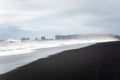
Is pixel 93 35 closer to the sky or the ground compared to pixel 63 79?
closer to the ground

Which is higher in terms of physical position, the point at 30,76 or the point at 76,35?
the point at 30,76

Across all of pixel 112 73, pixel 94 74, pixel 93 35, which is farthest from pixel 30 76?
pixel 93 35

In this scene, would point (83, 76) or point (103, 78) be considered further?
point (83, 76)

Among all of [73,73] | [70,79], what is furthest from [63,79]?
[73,73]

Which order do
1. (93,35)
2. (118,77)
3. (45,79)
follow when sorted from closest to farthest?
(118,77) → (45,79) → (93,35)

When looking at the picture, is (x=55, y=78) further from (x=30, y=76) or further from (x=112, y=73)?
(x=112, y=73)

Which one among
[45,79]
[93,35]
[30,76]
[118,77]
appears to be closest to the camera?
[118,77]

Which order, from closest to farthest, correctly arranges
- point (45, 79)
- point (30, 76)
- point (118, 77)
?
point (118, 77)
point (45, 79)
point (30, 76)

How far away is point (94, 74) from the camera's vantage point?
8.54m

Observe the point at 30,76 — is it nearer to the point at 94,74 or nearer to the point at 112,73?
the point at 94,74

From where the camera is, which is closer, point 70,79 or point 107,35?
point 70,79

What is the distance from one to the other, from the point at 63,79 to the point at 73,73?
1.00 meters

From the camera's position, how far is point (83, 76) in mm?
8336

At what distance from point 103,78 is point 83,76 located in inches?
32.3
